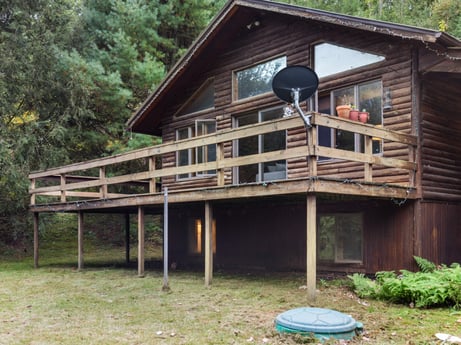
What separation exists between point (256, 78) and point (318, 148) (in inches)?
211

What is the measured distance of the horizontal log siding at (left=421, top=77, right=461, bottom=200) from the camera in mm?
9258

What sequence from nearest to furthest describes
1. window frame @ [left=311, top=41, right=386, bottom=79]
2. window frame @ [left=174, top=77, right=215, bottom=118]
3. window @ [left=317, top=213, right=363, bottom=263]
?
1. window frame @ [left=311, top=41, right=386, bottom=79]
2. window @ [left=317, top=213, right=363, bottom=263]
3. window frame @ [left=174, top=77, right=215, bottom=118]

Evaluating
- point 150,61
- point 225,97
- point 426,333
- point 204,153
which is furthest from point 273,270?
point 150,61

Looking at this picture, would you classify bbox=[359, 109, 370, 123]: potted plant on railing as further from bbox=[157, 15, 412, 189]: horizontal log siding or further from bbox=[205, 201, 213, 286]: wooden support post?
bbox=[205, 201, 213, 286]: wooden support post

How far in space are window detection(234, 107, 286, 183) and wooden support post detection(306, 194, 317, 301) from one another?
402 cm

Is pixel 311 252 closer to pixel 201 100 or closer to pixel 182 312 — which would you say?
pixel 182 312

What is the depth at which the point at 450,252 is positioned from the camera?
384 inches

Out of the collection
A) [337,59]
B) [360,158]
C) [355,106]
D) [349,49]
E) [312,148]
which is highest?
[349,49]

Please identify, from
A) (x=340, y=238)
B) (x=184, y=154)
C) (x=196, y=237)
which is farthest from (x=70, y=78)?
(x=340, y=238)

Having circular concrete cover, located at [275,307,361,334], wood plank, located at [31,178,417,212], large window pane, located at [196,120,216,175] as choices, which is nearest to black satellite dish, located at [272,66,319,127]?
wood plank, located at [31,178,417,212]

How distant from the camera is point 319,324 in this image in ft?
16.7

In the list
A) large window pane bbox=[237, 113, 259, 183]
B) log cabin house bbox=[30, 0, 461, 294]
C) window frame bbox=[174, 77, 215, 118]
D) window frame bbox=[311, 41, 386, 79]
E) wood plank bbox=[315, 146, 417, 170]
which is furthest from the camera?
window frame bbox=[174, 77, 215, 118]

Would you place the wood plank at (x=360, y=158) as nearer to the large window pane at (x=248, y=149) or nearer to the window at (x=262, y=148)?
the window at (x=262, y=148)

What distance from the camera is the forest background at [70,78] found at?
54.7 ft
